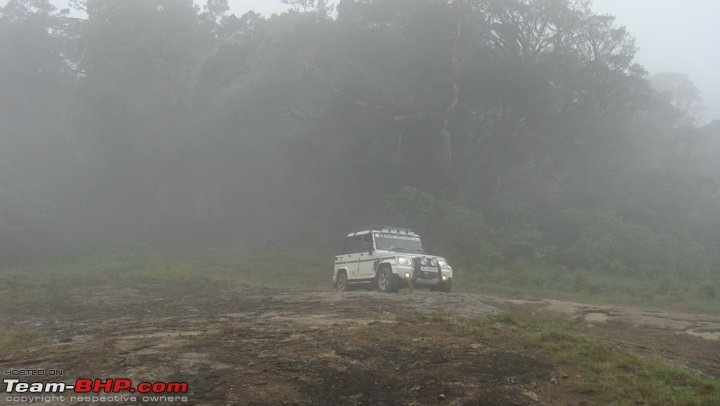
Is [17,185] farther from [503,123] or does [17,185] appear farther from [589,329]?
A: [589,329]

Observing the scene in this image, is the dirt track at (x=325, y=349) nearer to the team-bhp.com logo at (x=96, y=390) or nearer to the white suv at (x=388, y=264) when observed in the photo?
A: the team-bhp.com logo at (x=96, y=390)

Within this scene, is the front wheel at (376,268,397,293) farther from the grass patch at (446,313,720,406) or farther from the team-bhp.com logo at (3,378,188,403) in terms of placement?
the team-bhp.com logo at (3,378,188,403)

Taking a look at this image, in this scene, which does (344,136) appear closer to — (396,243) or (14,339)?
Result: (396,243)

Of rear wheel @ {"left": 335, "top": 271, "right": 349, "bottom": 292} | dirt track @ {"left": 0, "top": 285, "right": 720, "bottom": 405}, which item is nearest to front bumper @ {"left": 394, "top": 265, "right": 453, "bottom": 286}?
dirt track @ {"left": 0, "top": 285, "right": 720, "bottom": 405}

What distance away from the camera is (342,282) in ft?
63.4

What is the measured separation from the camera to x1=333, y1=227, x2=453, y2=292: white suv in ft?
54.0

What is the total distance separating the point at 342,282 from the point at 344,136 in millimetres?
16103

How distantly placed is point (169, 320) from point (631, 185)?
85.6 ft

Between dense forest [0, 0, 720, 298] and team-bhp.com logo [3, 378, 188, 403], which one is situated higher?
dense forest [0, 0, 720, 298]

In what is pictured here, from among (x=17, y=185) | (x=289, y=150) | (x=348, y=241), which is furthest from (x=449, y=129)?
(x=17, y=185)

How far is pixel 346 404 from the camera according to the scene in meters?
6.21
